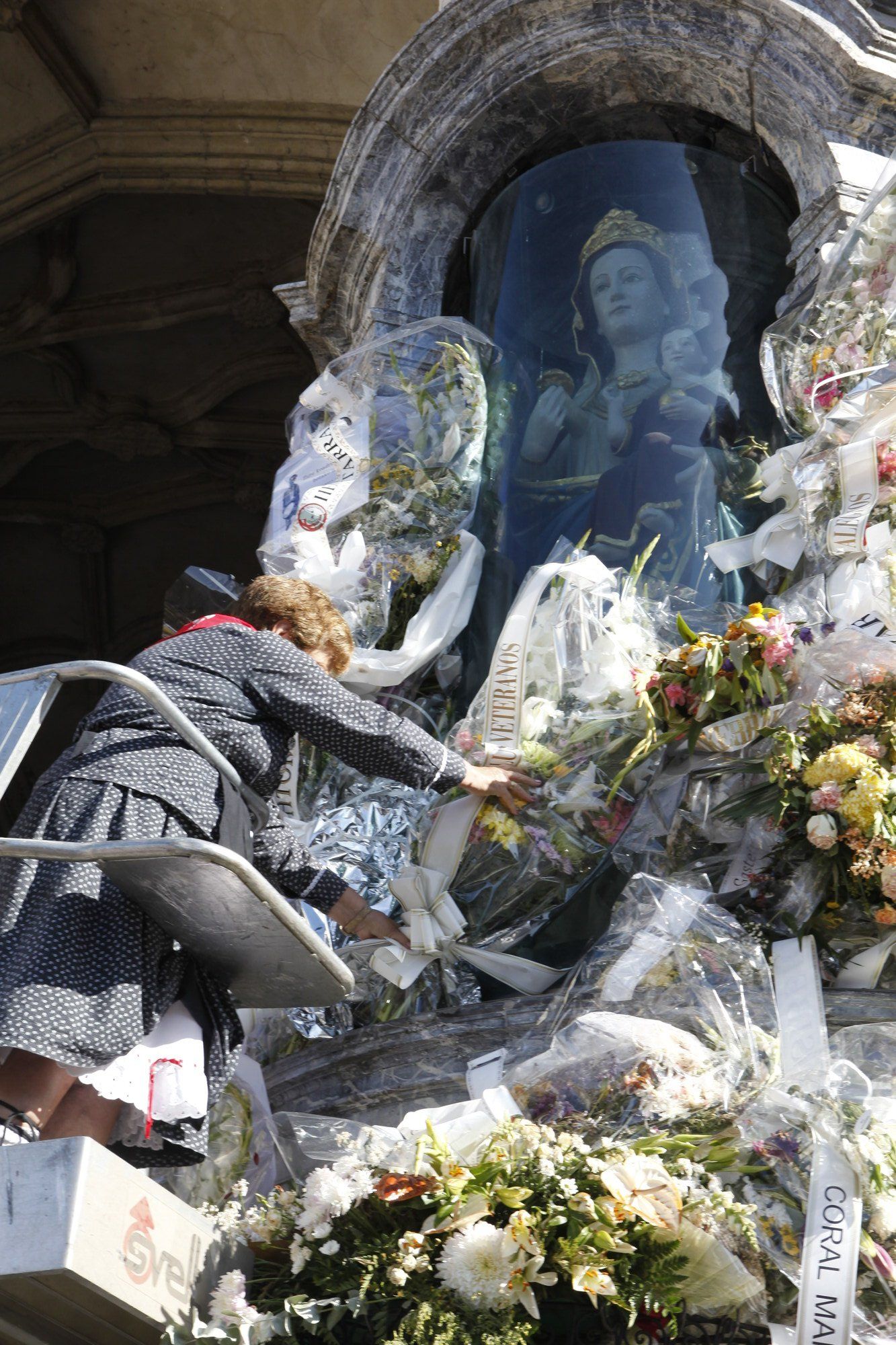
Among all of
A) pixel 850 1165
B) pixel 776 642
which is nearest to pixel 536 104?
pixel 776 642

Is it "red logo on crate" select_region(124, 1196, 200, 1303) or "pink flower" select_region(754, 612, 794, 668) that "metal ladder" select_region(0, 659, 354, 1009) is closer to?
"red logo on crate" select_region(124, 1196, 200, 1303)

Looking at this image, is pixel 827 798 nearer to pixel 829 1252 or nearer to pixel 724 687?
pixel 724 687

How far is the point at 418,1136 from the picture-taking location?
11.6 feet

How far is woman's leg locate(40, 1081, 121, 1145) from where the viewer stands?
3596 mm

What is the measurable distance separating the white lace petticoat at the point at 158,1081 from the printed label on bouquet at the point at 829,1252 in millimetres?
1219

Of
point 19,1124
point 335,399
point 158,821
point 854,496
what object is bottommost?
point 19,1124

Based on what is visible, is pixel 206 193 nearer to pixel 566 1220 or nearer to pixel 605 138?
pixel 605 138

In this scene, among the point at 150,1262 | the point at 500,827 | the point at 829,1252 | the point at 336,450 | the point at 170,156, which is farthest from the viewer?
the point at 170,156

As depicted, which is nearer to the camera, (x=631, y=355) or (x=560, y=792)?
(x=560, y=792)

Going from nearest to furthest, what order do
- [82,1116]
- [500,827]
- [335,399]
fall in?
[82,1116] → [500,827] → [335,399]

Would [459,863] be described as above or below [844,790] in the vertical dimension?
below

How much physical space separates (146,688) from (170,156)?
27.2ft

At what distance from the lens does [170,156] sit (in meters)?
11.1

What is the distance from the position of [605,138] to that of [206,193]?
215 inches
